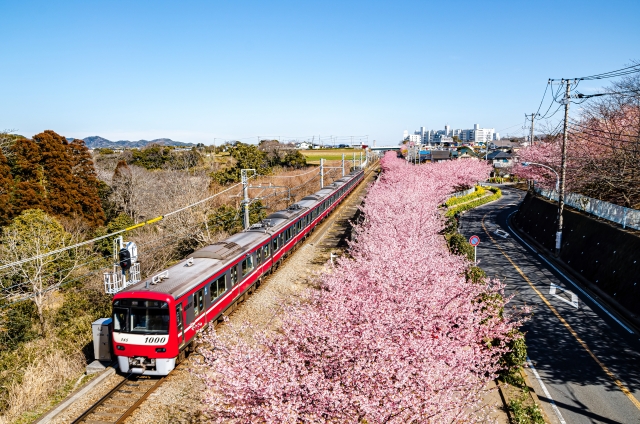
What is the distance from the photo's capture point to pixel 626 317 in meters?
15.2

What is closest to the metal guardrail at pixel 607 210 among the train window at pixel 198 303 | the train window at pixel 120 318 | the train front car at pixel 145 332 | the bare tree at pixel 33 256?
the train window at pixel 198 303

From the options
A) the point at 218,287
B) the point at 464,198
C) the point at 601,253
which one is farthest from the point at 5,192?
the point at 464,198

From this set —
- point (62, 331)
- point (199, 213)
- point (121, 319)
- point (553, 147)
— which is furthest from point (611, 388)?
point (553, 147)

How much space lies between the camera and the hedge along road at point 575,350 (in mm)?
9883

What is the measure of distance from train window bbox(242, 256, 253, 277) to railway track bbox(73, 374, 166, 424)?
5495 millimetres

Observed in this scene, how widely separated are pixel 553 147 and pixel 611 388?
3228 centimetres

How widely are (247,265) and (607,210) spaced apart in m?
18.8

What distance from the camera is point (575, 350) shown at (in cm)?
1280

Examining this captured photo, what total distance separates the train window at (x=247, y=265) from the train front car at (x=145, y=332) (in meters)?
5.13

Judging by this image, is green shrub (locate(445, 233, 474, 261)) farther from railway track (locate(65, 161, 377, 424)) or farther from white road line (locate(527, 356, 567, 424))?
railway track (locate(65, 161, 377, 424))

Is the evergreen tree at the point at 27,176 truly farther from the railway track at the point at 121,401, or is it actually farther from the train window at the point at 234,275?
the railway track at the point at 121,401

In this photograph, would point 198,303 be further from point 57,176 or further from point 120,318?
point 57,176

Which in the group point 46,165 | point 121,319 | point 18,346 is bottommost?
point 18,346

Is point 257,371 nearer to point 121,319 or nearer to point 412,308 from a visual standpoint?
point 412,308
